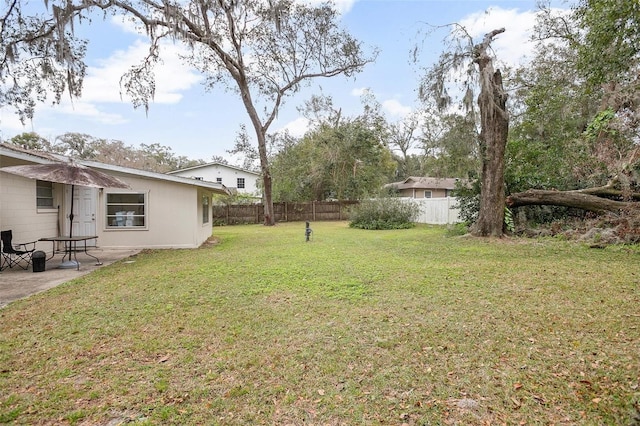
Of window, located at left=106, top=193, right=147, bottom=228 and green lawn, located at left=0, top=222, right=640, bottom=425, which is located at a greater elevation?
window, located at left=106, top=193, right=147, bottom=228

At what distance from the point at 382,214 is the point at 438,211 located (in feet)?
10.4

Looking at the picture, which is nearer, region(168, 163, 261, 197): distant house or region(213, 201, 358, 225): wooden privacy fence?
region(213, 201, 358, 225): wooden privacy fence

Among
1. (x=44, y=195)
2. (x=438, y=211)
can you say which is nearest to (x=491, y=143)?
(x=438, y=211)

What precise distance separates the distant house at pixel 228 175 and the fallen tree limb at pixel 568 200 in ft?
74.7

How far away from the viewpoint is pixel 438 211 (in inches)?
696

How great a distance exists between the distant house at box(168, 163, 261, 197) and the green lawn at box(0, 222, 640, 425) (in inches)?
1003

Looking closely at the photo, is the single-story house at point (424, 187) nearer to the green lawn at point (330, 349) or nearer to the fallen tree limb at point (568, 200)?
the fallen tree limb at point (568, 200)

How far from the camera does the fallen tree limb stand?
9.93 m

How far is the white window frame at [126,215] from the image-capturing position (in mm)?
10148

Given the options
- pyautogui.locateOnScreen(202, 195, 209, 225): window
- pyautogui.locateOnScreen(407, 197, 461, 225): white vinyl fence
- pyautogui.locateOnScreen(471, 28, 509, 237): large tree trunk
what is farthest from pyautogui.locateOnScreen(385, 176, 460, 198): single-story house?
pyautogui.locateOnScreen(202, 195, 209, 225): window

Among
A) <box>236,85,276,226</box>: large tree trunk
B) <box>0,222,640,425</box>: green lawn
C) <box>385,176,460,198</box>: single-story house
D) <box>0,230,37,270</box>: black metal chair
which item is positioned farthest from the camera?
<box>385,176,460,198</box>: single-story house

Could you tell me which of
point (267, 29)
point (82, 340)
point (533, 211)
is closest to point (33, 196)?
point (82, 340)

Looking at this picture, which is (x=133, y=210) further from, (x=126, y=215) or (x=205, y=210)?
(x=205, y=210)

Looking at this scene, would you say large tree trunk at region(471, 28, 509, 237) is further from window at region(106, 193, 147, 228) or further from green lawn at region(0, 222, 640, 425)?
window at region(106, 193, 147, 228)
